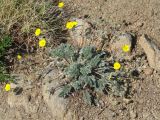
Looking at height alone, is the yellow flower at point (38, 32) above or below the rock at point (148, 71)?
above

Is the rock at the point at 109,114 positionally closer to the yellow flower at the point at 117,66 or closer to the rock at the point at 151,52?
the yellow flower at the point at 117,66

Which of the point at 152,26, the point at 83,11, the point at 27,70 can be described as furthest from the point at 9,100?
the point at 152,26

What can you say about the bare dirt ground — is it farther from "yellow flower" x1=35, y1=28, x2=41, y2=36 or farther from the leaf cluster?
"yellow flower" x1=35, y1=28, x2=41, y2=36

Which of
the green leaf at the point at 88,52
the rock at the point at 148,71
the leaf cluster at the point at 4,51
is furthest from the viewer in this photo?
the leaf cluster at the point at 4,51

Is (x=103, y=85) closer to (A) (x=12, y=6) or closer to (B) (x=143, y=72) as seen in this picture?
(B) (x=143, y=72)

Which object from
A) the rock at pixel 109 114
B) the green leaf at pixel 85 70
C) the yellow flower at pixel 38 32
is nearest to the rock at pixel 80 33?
the yellow flower at pixel 38 32

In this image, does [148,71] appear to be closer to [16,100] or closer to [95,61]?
[95,61]

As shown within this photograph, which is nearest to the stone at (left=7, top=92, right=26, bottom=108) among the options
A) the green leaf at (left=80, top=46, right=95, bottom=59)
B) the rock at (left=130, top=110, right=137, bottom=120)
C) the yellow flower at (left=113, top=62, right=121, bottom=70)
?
the green leaf at (left=80, top=46, right=95, bottom=59)

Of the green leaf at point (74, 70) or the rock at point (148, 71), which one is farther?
the rock at point (148, 71)
